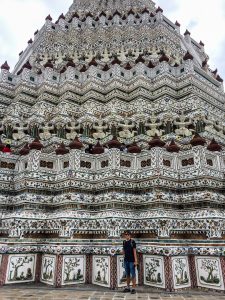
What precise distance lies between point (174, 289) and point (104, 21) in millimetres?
25140

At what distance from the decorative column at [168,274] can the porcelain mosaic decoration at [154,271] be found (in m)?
0.11

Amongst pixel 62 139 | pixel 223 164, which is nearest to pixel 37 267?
pixel 62 139

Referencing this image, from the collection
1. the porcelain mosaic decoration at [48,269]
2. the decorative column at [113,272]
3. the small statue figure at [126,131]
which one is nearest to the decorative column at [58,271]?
the porcelain mosaic decoration at [48,269]

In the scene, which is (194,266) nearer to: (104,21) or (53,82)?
(53,82)

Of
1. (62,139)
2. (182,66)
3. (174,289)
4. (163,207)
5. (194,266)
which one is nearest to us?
(174,289)

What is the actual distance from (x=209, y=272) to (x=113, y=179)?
4.69 meters

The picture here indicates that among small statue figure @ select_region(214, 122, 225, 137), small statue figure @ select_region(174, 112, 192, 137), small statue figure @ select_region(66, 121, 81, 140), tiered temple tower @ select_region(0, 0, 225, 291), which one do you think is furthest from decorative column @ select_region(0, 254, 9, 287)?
small statue figure @ select_region(214, 122, 225, 137)

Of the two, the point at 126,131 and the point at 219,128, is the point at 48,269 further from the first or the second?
the point at 219,128

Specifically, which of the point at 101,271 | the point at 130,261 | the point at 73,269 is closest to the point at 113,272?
the point at 101,271

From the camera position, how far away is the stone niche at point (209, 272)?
8.23 metres

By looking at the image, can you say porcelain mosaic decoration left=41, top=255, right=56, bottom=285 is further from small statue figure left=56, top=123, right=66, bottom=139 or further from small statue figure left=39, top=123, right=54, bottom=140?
small statue figure left=39, top=123, right=54, bottom=140

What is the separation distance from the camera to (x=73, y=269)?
29.9ft

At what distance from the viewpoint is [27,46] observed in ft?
92.7

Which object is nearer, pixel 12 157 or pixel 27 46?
pixel 12 157
